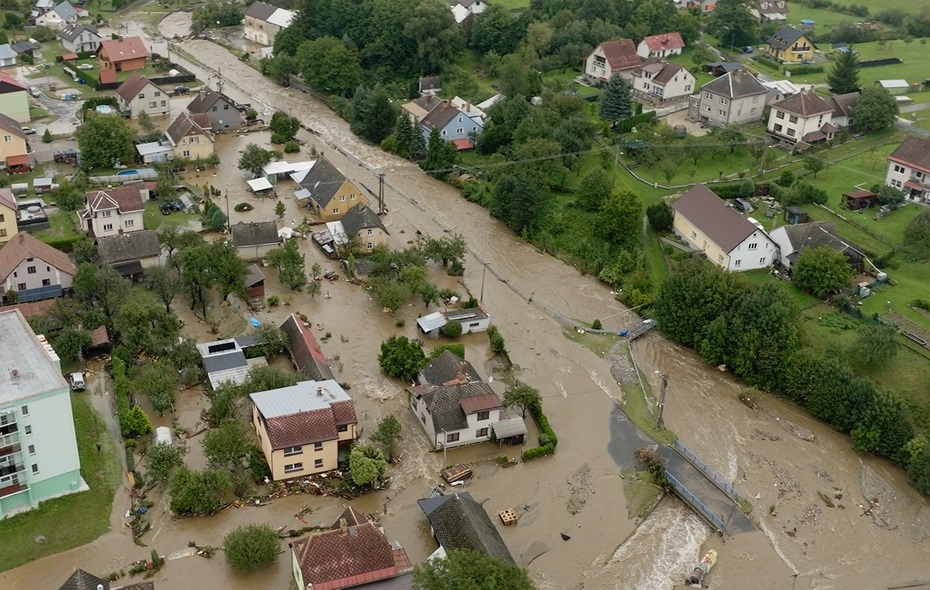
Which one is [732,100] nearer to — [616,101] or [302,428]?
[616,101]

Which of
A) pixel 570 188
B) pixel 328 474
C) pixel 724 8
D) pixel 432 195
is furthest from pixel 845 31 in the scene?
pixel 328 474

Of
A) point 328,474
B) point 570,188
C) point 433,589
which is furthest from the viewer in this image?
point 570,188

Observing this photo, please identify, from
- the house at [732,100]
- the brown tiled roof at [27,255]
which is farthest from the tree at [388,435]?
the house at [732,100]

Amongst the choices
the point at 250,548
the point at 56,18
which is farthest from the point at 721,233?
the point at 56,18

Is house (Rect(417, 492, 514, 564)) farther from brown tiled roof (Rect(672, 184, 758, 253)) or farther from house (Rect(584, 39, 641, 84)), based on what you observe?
house (Rect(584, 39, 641, 84))

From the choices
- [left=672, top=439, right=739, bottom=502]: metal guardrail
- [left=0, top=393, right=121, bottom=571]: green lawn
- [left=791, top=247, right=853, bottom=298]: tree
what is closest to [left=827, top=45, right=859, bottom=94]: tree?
[left=791, top=247, right=853, bottom=298]: tree

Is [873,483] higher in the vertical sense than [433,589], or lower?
lower

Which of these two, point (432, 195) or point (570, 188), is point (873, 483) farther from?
point (432, 195)

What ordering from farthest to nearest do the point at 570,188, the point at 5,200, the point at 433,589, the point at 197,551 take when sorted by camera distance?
the point at 570,188 → the point at 5,200 → the point at 197,551 → the point at 433,589
